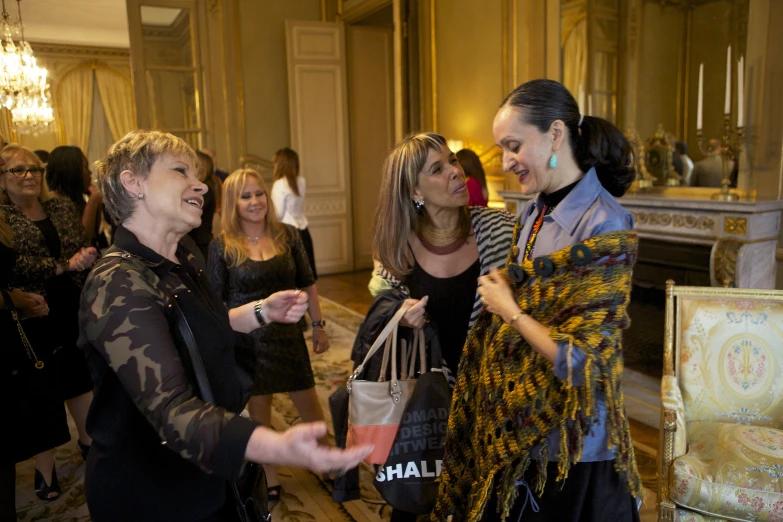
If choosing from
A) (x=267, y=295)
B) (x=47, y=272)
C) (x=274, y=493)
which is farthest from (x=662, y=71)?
(x=47, y=272)

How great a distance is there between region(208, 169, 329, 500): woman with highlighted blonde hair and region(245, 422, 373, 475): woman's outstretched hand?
1577 millimetres

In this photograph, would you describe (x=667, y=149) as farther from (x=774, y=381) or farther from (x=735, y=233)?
(x=774, y=381)

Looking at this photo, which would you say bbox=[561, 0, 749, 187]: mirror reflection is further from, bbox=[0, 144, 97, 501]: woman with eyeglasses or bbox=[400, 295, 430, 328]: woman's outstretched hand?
bbox=[0, 144, 97, 501]: woman with eyeglasses

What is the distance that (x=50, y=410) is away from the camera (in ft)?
7.88

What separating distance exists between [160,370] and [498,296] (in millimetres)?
710

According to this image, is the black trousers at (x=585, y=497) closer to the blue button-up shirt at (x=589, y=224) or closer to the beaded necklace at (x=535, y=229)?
the blue button-up shirt at (x=589, y=224)

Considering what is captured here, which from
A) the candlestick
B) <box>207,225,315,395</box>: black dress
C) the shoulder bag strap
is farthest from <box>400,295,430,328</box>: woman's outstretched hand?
the candlestick

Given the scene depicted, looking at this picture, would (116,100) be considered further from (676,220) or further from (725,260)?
(725,260)

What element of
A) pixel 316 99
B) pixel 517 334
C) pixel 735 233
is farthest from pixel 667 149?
pixel 316 99

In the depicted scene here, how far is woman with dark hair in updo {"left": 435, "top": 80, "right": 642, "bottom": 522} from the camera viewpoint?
45.8 inches

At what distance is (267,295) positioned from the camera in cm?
Result: 252

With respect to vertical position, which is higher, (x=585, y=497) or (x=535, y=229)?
(x=535, y=229)

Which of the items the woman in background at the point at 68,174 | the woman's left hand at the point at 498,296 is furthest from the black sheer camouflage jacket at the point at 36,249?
the woman's left hand at the point at 498,296

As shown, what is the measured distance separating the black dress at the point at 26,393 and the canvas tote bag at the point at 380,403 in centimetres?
149
